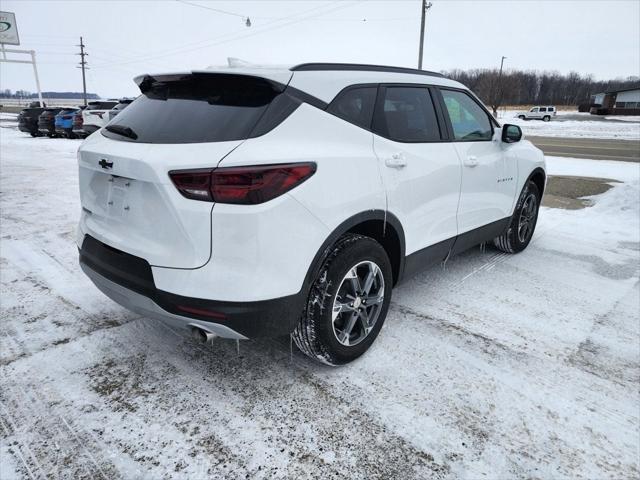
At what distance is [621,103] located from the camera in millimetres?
62469

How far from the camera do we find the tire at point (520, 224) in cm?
475

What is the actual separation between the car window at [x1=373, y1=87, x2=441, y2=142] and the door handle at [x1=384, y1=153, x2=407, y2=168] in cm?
13

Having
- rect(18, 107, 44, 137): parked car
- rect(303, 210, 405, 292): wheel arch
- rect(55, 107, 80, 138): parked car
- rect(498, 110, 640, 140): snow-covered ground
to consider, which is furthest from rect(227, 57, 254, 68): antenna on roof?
rect(18, 107, 44, 137): parked car

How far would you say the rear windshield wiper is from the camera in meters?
2.42

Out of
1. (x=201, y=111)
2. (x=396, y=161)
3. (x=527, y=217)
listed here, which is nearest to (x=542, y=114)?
(x=527, y=217)

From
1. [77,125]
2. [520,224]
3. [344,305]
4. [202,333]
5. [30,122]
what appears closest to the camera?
[202,333]

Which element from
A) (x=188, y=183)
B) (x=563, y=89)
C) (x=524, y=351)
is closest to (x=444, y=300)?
(x=524, y=351)

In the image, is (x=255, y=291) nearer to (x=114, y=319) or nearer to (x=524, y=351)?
(x=114, y=319)

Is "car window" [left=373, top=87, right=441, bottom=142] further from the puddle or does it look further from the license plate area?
the puddle

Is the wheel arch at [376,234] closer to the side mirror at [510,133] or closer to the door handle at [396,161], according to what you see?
the door handle at [396,161]

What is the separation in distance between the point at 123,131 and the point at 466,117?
9.13 feet

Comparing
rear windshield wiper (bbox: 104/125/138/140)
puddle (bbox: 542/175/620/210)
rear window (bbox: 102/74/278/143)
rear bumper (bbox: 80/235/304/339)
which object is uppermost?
rear window (bbox: 102/74/278/143)

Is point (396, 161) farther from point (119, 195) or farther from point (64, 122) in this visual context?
point (64, 122)

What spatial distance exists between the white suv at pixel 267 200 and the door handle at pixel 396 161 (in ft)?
0.04
